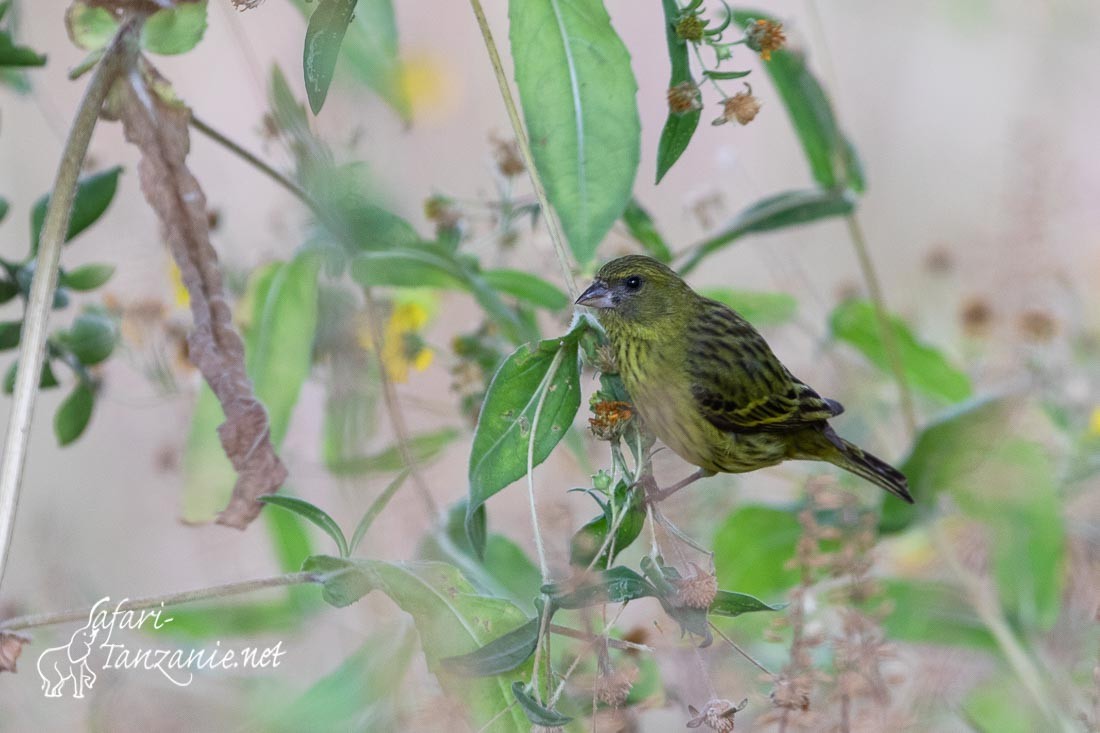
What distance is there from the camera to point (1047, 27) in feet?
16.5

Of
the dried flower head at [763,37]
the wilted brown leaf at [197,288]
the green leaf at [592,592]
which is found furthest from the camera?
the wilted brown leaf at [197,288]

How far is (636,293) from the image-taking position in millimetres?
2191

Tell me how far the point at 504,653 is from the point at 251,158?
3.17 ft

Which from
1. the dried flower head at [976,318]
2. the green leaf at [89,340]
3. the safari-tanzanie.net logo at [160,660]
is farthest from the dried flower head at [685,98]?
the dried flower head at [976,318]

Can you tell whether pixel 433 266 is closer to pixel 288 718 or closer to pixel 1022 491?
pixel 288 718

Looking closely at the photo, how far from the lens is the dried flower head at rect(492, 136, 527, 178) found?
2201 mm

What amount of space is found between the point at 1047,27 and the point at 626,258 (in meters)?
3.76

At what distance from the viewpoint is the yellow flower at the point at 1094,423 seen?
2.81 meters

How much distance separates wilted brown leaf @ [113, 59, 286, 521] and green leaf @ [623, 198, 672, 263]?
0.75 meters

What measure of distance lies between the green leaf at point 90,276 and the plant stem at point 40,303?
0.40m

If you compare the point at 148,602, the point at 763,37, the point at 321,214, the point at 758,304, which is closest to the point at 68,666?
the point at 321,214

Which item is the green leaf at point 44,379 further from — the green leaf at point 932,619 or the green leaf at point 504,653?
the green leaf at point 932,619

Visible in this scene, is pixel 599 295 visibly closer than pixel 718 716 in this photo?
No

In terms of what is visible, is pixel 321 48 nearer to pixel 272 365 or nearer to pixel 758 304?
pixel 272 365
